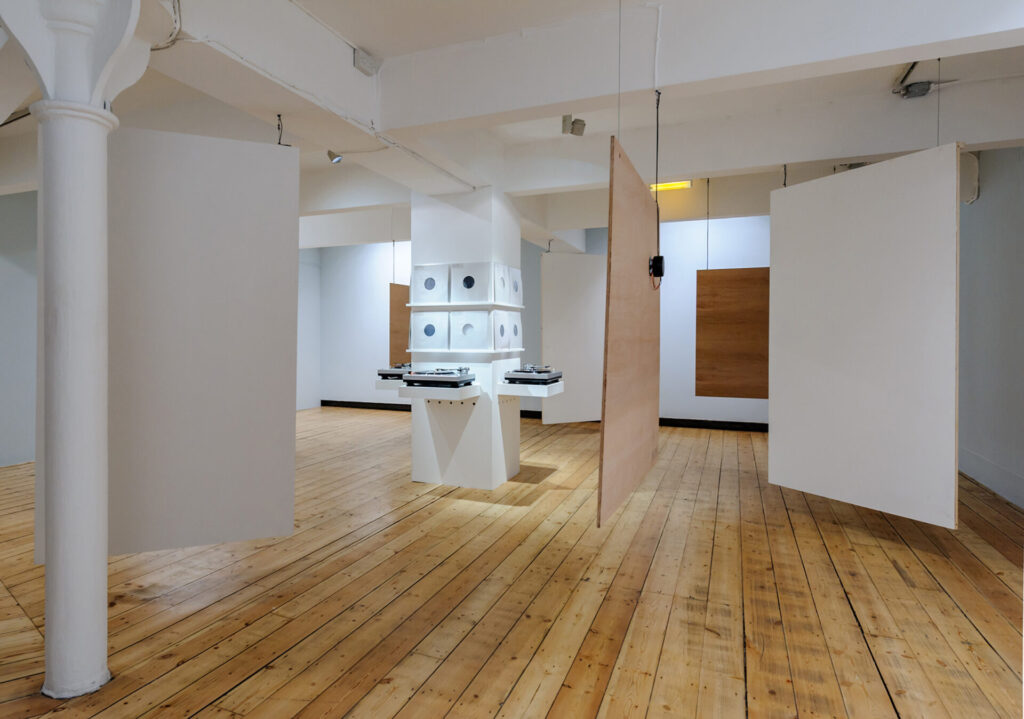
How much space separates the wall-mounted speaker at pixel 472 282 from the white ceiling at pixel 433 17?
6.49 feet

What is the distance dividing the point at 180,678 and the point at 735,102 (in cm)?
488

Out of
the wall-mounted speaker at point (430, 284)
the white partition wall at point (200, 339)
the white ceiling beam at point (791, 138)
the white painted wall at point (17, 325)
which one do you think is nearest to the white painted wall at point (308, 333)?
the white painted wall at point (17, 325)

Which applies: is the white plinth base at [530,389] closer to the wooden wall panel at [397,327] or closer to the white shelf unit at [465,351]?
the white shelf unit at [465,351]

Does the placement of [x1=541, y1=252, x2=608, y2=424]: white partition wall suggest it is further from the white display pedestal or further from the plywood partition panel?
the plywood partition panel

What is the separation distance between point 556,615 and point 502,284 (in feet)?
10.7

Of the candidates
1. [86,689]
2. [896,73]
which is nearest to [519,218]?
[896,73]

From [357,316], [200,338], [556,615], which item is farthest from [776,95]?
[357,316]

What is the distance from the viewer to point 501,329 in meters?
5.45

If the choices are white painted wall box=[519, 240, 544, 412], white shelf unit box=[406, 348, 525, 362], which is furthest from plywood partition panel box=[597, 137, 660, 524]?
white painted wall box=[519, 240, 544, 412]

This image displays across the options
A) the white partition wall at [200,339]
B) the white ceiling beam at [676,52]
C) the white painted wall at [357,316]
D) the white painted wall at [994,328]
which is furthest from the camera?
the white painted wall at [357,316]

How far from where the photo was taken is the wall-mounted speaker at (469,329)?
5258 millimetres

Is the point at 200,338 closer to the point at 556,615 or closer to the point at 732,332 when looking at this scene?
the point at 556,615

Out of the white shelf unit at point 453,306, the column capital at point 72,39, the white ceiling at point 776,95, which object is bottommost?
the white shelf unit at point 453,306

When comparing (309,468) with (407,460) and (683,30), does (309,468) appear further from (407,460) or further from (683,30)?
(683,30)
